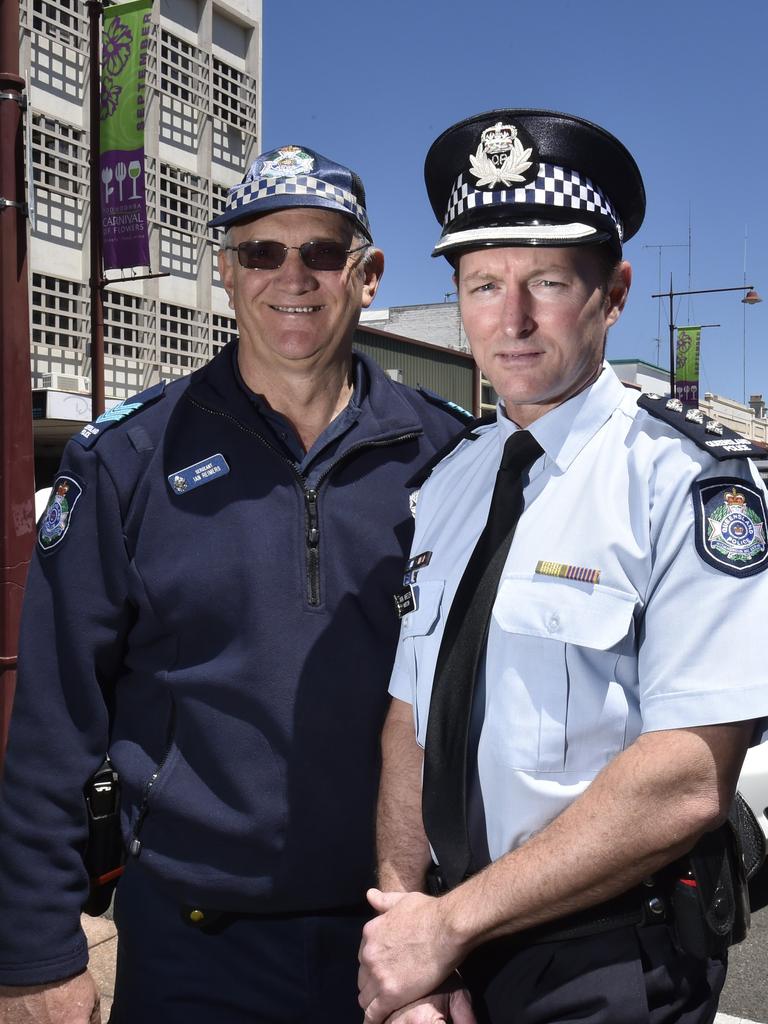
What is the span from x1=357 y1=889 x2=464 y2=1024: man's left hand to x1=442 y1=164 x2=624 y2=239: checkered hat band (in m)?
1.38

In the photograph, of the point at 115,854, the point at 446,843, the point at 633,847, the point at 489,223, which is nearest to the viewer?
the point at 633,847

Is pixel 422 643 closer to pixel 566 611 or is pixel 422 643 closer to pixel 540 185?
pixel 566 611

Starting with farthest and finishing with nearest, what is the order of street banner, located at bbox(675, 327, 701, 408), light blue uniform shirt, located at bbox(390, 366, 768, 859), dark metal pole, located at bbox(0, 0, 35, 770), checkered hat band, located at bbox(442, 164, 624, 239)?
street banner, located at bbox(675, 327, 701, 408), dark metal pole, located at bbox(0, 0, 35, 770), checkered hat band, located at bbox(442, 164, 624, 239), light blue uniform shirt, located at bbox(390, 366, 768, 859)

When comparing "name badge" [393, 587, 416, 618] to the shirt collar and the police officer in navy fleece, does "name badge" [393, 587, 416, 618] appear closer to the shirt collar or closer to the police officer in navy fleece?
the police officer in navy fleece

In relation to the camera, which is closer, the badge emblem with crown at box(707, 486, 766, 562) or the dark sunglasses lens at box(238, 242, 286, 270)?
the badge emblem with crown at box(707, 486, 766, 562)

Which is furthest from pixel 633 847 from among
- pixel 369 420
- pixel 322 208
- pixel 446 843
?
pixel 322 208

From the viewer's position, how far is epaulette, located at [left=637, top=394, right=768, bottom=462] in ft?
5.48

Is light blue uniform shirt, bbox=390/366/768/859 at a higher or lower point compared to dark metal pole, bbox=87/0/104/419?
lower

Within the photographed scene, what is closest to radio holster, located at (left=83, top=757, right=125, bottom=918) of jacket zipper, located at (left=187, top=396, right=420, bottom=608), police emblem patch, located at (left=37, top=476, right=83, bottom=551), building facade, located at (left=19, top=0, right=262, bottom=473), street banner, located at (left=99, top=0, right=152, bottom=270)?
police emblem patch, located at (left=37, top=476, right=83, bottom=551)

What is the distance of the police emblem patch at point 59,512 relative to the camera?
2.36 metres

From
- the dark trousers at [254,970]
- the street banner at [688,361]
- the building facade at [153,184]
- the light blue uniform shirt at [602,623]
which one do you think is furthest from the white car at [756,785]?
the street banner at [688,361]

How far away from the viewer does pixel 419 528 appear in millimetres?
2264

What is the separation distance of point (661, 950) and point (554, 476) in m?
0.89

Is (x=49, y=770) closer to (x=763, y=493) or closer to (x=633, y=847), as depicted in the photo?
(x=633, y=847)
